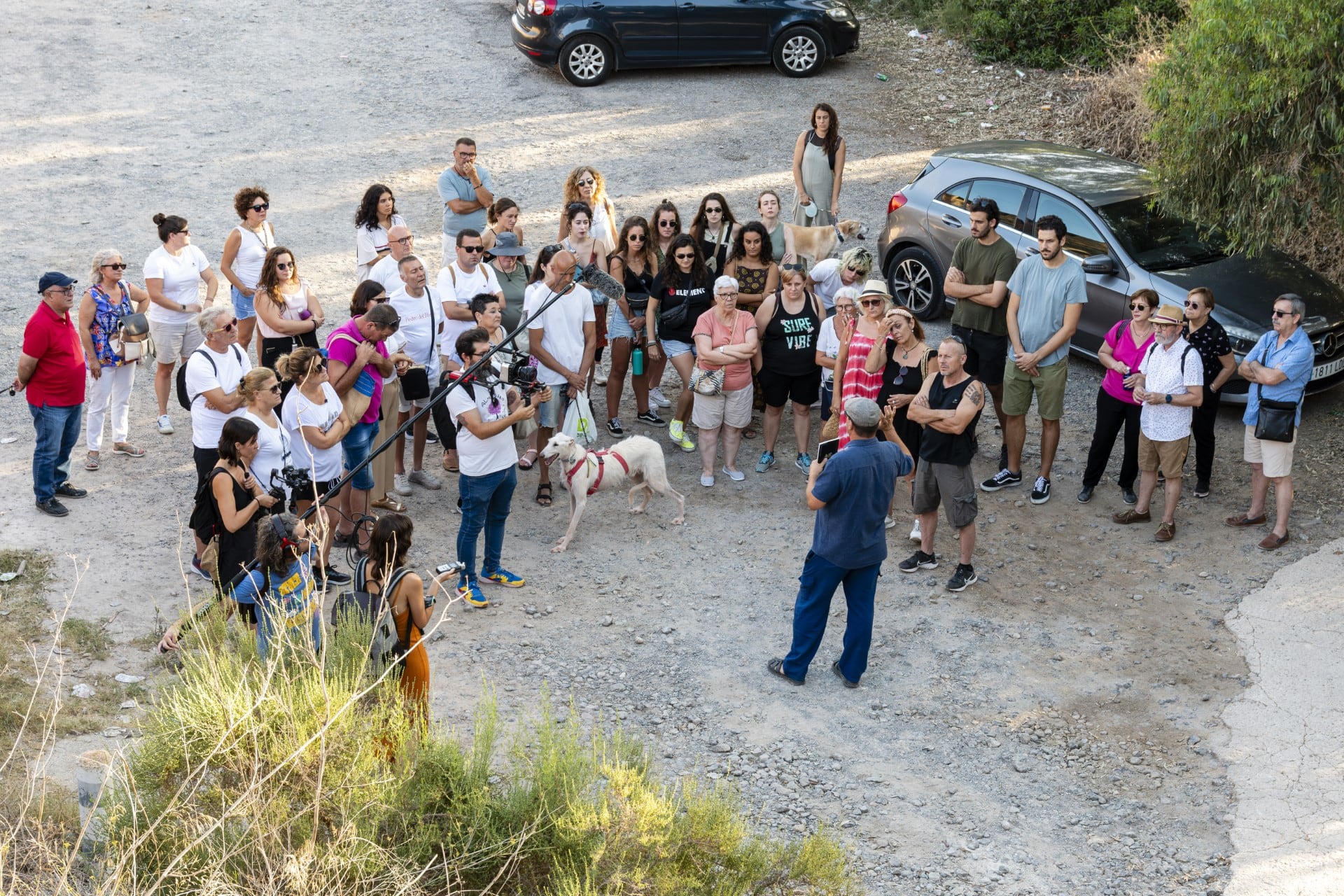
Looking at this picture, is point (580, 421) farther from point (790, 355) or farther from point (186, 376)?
point (186, 376)

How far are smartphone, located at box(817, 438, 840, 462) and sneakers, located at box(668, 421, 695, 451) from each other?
2.04 m

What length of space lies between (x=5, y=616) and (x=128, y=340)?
2.47 m

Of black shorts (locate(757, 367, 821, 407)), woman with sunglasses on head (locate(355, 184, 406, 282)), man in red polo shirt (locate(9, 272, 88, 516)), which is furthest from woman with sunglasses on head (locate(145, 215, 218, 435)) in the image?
black shorts (locate(757, 367, 821, 407))

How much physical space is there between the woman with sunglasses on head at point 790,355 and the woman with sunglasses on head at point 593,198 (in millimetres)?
1403

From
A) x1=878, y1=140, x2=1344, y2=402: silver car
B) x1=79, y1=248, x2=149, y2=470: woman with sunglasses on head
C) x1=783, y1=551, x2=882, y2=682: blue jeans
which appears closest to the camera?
x1=783, y1=551, x2=882, y2=682: blue jeans

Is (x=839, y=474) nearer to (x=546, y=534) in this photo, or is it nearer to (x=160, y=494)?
(x=546, y=534)

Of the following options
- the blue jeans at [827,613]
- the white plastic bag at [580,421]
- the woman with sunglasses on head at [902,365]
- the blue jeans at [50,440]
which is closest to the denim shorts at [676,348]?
→ the white plastic bag at [580,421]

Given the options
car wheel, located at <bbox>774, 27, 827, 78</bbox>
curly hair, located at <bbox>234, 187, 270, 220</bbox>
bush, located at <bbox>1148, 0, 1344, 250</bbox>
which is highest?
car wheel, located at <bbox>774, 27, 827, 78</bbox>

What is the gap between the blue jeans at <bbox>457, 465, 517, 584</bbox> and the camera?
8109 mm

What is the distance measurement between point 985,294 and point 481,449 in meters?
4.38

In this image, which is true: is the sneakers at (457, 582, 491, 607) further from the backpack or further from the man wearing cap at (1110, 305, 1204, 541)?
the man wearing cap at (1110, 305, 1204, 541)

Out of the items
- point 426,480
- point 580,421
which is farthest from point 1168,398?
point 426,480

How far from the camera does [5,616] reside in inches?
303

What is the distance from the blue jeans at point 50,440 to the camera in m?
8.71
